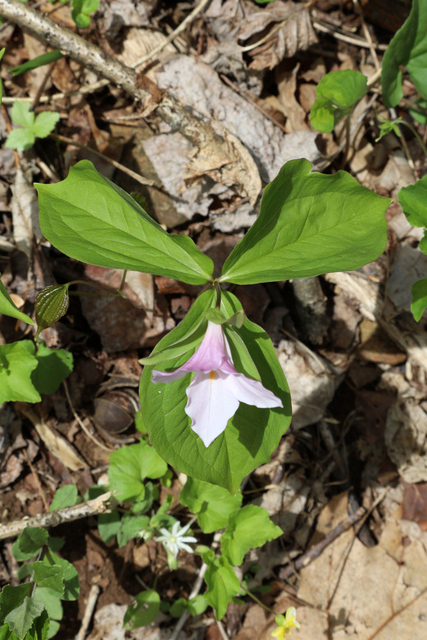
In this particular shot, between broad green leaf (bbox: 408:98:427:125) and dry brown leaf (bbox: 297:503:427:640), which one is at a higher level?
broad green leaf (bbox: 408:98:427:125)

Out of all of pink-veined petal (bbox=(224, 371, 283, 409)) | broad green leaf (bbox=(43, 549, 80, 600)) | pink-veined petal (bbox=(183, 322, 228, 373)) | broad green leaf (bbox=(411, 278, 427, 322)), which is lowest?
broad green leaf (bbox=(43, 549, 80, 600))

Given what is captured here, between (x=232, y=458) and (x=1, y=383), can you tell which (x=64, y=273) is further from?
(x=232, y=458)

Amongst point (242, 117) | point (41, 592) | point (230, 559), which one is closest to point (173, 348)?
point (230, 559)

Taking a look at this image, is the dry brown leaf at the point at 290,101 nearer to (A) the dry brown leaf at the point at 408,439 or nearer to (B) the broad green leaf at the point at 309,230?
(B) the broad green leaf at the point at 309,230

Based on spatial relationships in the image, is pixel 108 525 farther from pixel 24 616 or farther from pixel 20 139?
pixel 20 139

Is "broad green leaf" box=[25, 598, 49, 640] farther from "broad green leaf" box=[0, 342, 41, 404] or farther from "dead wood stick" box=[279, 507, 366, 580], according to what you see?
"dead wood stick" box=[279, 507, 366, 580]

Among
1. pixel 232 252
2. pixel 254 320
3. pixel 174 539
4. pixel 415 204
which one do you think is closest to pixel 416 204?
pixel 415 204

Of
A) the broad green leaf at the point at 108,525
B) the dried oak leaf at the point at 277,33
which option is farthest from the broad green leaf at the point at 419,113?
the broad green leaf at the point at 108,525

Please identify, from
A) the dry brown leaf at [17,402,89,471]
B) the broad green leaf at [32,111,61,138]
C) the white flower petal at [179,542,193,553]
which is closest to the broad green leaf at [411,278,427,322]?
the white flower petal at [179,542,193,553]
